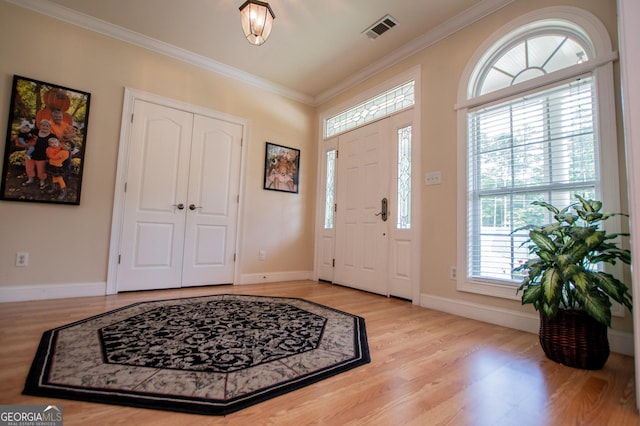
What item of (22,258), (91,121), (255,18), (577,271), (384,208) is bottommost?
(22,258)

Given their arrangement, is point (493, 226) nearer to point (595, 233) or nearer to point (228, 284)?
point (595, 233)

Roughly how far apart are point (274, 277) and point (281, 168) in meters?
1.59

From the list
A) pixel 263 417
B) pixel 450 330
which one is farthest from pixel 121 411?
pixel 450 330

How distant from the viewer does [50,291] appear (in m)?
2.86

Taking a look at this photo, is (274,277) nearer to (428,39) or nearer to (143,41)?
(143,41)

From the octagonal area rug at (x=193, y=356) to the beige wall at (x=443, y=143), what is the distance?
1.02m

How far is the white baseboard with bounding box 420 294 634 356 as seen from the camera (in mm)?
1894

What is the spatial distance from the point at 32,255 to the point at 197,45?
9.08 feet

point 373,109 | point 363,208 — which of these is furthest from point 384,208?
point 373,109

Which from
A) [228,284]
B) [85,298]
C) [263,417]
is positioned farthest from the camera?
[228,284]

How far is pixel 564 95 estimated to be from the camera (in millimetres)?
2291

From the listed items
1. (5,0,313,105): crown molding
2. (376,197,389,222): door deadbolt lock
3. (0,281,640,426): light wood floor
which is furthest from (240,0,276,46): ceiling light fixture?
(0,281,640,426): light wood floor

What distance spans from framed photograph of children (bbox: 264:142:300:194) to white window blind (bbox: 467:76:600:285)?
8.25ft

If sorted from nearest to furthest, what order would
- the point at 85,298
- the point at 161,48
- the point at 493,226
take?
the point at 493,226 < the point at 85,298 < the point at 161,48
